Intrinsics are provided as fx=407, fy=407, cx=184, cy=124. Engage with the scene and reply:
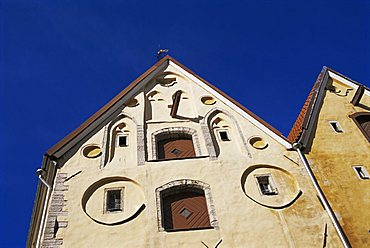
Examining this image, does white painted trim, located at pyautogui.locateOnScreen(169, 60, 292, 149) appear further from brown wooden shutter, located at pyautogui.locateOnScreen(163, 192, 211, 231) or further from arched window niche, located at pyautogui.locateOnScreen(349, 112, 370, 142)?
brown wooden shutter, located at pyautogui.locateOnScreen(163, 192, 211, 231)

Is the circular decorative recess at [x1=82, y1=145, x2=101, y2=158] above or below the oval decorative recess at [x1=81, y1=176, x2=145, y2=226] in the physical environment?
above

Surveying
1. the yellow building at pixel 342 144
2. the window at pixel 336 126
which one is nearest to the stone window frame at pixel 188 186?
the yellow building at pixel 342 144

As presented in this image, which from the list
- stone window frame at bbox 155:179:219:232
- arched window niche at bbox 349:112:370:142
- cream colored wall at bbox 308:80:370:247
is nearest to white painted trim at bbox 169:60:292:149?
cream colored wall at bbox 308:80:370:247

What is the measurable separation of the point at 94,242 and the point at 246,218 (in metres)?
3.75

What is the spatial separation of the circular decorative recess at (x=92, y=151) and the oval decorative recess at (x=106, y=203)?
124 cm

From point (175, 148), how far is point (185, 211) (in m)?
2.69

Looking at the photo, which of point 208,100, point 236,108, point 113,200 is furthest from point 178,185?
point 208,100

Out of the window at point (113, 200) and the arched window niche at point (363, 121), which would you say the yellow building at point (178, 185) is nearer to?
the window at point (113, 200)

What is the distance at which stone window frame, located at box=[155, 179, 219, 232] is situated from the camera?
10188mm

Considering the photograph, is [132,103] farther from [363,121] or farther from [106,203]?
[363,121]

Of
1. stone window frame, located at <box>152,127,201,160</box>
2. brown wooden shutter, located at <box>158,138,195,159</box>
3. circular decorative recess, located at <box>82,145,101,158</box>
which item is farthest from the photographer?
stone window frame, located at <box>152,127,201,160</box>

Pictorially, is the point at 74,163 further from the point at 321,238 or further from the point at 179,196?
the point at 321,238

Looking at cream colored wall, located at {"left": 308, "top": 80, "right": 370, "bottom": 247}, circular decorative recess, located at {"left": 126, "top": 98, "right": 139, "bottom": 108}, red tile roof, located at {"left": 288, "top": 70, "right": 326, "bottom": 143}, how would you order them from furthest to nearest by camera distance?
circular decorative recess, located at {"left": 126, "top": 98, "right": 139, "bottom": 108}
red tile roof, located at {"left": 288, "top": 70, "right": 326, "bottom": 143}
cream colored wall, located at {"left": 308, "top": 80, "right": 370, "bottom": 247}

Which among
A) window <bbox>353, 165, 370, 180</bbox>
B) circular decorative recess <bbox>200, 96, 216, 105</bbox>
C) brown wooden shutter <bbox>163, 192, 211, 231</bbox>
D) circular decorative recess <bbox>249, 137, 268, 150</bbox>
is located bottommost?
brown wooden shutter <bbox>163, 192, 211, 231</bbox>
